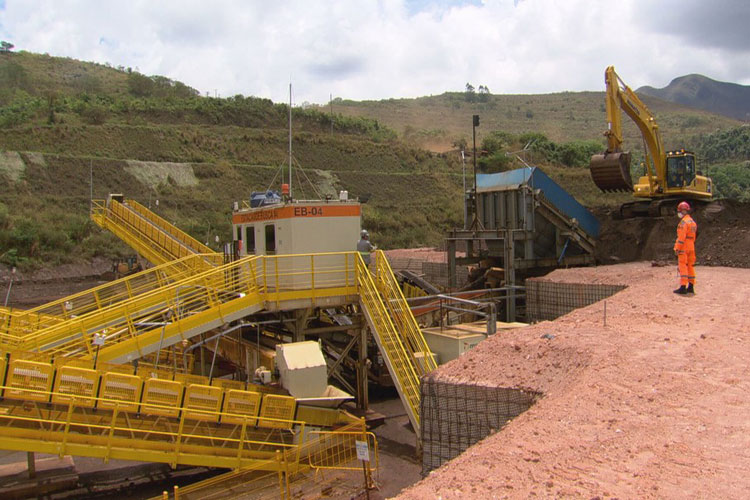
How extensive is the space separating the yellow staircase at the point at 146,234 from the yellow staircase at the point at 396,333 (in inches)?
477

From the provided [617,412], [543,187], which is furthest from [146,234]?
[617,412]

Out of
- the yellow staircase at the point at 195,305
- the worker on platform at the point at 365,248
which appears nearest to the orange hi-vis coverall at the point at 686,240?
the worker on platform at the point at 365,248

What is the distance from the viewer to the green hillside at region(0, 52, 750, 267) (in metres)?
37.7

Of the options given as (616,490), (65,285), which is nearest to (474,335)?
(616,490)

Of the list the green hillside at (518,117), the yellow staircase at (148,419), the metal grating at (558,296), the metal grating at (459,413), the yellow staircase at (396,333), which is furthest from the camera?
the green hillside at (518,117)

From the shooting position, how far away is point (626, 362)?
6.72m

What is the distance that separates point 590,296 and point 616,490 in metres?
9.84

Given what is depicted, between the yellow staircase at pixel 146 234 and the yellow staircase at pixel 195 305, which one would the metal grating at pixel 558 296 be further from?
the yellow staircase at pixel 146 234

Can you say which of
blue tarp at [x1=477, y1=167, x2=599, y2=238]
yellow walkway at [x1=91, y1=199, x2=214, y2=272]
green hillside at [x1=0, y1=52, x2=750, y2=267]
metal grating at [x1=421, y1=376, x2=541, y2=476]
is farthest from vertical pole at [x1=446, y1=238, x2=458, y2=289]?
green hillside at [x1=0, y1=52, x2=750, y2=267]

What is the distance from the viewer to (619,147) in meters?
20.5

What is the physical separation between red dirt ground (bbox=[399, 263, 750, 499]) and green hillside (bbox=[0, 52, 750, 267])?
22568mm

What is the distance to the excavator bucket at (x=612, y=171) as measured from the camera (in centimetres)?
1992

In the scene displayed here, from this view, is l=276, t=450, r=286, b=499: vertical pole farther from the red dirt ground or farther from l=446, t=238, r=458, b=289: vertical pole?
l=446, t=238, r=458, b=289: vertical pole

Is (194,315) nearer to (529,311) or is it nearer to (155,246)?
(529,311)
